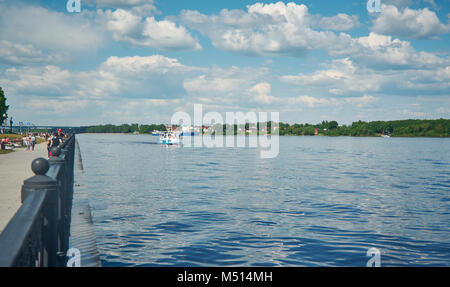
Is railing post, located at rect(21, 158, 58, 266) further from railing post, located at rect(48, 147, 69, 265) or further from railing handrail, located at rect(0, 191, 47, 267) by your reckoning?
railing handrail, located at rect(0, 191, 47, 267)

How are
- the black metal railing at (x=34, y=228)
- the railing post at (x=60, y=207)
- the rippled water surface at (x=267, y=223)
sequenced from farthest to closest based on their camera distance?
the rippled water surface at (x=267, y=223), the railing post at (x=60, y=207), the black metal railing at (x=34, y=228)

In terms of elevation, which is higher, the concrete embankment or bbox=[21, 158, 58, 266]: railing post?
bbox=[21, 158, 58, 266]: railing post

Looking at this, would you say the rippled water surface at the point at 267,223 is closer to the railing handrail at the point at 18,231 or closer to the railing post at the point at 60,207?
the railing post at the point at 60,207

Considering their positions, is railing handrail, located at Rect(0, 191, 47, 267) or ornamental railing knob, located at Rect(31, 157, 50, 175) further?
ornamental railing knob, located at Rect(31, 157, 50, 175)

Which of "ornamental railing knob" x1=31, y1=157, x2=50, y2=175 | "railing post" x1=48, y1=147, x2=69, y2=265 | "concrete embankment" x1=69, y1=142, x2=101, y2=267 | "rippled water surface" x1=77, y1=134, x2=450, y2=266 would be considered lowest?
"rippled water surface" x1=77, y1=134, x2=450, y2=266

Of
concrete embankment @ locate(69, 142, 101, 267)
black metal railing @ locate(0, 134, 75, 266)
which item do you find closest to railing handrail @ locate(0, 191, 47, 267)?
black metal railing @ locate(0, 134, 75, 266)

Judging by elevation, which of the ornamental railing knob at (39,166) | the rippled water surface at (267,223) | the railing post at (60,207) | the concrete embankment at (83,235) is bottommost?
the rippled water surface at (267,223)

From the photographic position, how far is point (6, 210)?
12.3m

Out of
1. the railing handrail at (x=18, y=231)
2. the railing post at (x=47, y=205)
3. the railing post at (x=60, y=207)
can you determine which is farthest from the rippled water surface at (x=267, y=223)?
the railing handrail at (x=18, y=231)

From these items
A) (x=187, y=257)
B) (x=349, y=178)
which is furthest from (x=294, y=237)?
(x=349, y=178)

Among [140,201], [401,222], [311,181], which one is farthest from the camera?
[311,181]
